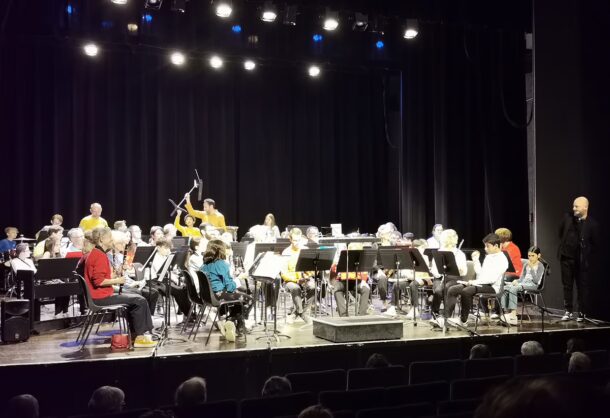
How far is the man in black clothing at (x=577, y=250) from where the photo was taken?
29.8 feet

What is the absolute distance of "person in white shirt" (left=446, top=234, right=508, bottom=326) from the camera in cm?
809

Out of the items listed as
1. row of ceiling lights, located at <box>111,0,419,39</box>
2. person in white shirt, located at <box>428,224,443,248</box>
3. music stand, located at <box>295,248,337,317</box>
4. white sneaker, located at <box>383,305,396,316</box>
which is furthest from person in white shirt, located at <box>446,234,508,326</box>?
row of ceiling lights, located at <box>111,0,419,39</box>

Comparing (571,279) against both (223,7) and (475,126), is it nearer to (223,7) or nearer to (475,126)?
(475,126)

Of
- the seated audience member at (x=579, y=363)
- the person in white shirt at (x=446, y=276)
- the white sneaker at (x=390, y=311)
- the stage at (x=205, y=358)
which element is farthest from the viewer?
the white sneaker at (x=390, y=311)

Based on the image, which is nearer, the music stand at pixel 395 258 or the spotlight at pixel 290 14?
the music stand at pixel 395 258

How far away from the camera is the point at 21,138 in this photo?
46.4ft

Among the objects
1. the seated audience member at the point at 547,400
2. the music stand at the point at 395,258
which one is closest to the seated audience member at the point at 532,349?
the music stand at the point at 395,258

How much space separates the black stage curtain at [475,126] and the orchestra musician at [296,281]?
21.0 ft

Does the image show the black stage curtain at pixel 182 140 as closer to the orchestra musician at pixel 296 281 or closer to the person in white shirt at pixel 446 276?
the orchestra musician at pixel 296 281

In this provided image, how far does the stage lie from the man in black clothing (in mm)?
1171

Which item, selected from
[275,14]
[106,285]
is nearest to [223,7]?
[275,14]

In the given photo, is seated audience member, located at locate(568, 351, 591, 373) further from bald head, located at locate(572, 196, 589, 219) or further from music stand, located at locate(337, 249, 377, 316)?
bald head, located at locate(572, 196, 589, 219)

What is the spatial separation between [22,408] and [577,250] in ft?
27.0

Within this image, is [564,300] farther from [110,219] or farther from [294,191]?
[110,219]
